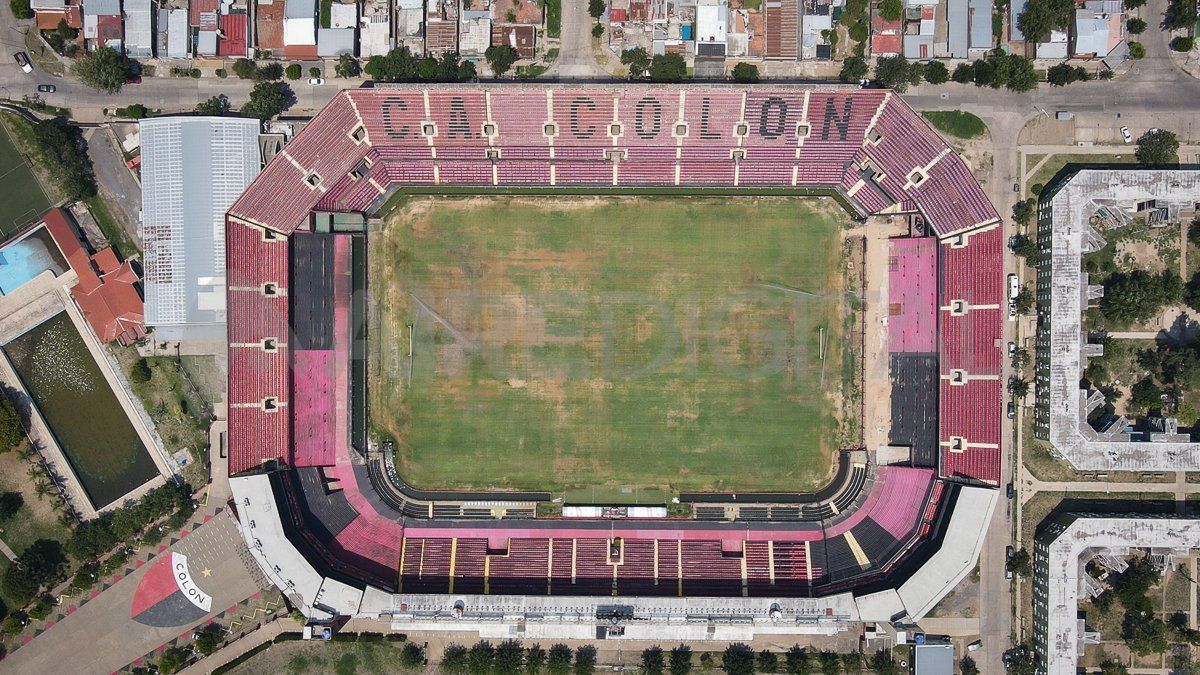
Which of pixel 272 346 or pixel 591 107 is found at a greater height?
pixel 591 107

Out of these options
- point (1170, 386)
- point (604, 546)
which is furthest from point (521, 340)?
point (1170, 386)

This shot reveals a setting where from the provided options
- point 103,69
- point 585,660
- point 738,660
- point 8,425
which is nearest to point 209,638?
point 8,425

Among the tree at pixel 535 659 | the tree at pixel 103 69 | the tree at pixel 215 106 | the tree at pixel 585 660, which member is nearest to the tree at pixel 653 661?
the tree at pixel 585 660

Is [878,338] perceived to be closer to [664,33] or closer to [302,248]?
[664,33]

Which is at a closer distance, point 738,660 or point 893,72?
point 893,72

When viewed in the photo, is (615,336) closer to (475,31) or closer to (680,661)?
(680,661)

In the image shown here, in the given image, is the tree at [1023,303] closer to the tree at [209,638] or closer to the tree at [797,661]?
the tree at [797,661]
